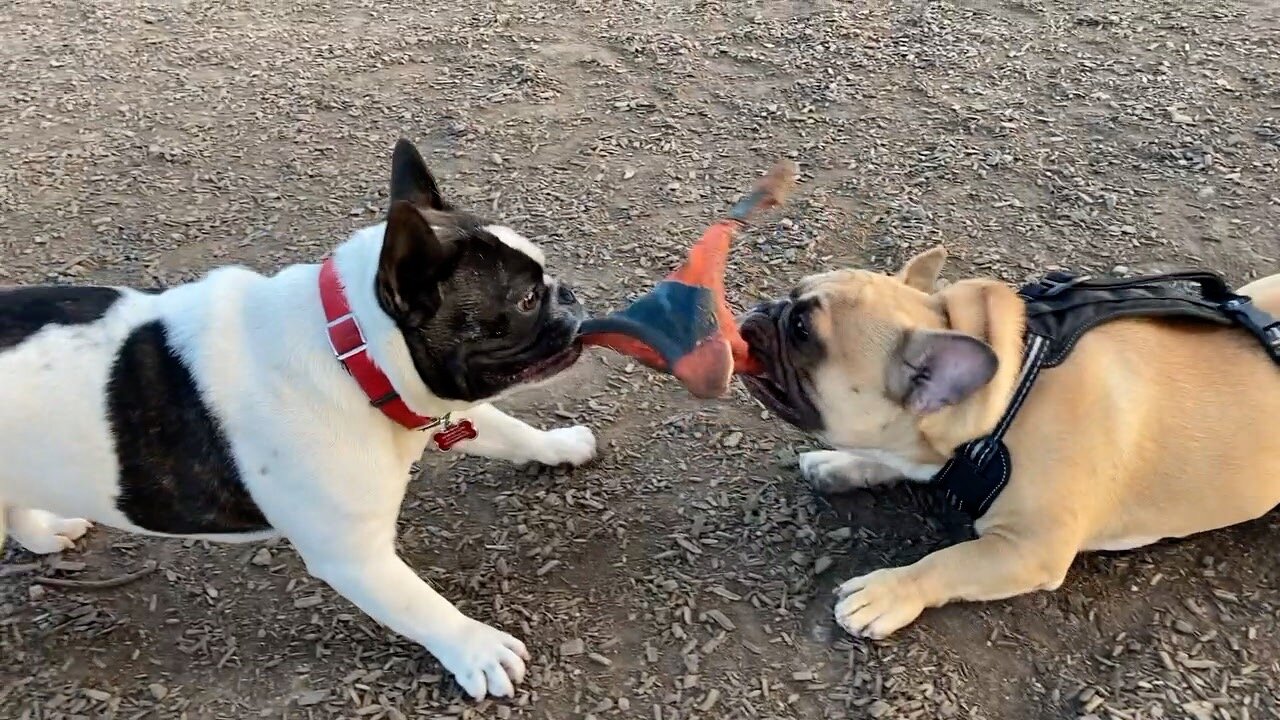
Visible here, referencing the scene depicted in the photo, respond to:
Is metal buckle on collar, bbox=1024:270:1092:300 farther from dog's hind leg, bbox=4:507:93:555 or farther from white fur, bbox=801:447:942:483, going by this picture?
dog's hind leg, bbox=4:507:93:555

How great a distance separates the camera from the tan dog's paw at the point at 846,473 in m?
4.02

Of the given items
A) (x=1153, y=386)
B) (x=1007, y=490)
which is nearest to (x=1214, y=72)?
(x=1153, y=386)

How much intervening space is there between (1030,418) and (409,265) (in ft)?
6.64

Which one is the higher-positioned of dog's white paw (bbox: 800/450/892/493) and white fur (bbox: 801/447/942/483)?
white fur (bbox: 801/447/942/483)

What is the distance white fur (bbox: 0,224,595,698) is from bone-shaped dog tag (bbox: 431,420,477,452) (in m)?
0.32

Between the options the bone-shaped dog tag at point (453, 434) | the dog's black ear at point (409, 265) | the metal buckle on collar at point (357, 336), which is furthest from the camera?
the bone-shaped dog tag at point (453, 434)

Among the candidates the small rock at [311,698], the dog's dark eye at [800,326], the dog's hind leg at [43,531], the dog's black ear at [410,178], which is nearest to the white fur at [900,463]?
the dog's dark eye at [800,326]

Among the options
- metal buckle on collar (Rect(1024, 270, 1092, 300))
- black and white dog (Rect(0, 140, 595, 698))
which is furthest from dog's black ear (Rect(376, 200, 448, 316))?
metal buckle on collar (Rect(1024, 270, 1092, 300))

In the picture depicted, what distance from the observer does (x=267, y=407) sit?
118 inches

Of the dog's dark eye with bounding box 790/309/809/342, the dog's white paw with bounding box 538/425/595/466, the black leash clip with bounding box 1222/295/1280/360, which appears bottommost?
the dog's white paw with bounding box 538/425/595/466

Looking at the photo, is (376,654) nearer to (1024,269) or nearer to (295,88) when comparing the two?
(1024,269)

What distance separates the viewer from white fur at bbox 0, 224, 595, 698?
2.96m

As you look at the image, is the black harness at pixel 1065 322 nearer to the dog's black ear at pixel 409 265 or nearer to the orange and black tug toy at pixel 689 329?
the orange and black tug toy at pixel 689 329

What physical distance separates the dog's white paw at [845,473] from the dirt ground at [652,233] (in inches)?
3.0
